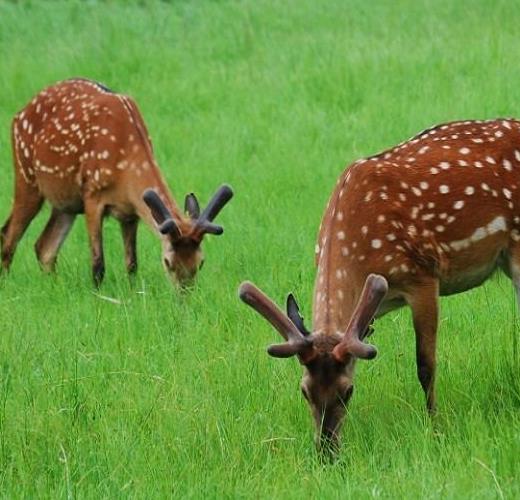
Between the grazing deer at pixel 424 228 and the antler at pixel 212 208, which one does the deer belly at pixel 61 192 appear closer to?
the antler at pixel 212 208

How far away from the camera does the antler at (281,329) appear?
6066mm

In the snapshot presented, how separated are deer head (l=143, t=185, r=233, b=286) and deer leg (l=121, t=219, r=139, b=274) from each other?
0.76 m

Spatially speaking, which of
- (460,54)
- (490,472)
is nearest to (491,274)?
(490,472)

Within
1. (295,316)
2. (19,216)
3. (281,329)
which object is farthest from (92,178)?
(281,329)

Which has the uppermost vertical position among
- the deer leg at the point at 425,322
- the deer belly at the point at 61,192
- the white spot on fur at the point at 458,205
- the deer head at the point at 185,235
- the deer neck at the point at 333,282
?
the white spot on fur at the point at 458,205

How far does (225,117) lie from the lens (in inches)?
528

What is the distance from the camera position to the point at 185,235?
360 inches

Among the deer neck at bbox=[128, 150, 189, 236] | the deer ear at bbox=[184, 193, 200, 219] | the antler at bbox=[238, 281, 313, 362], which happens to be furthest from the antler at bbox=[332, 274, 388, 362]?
the deer neck at bbox=[128, 150, 189, 236]

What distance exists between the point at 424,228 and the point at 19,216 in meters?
4.58

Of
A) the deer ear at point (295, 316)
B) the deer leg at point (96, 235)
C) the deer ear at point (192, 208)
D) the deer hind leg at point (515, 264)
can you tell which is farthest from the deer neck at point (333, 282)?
the deer leg at point (96, 235)

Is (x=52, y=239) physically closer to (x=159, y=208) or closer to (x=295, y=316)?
(x=159, y=208)

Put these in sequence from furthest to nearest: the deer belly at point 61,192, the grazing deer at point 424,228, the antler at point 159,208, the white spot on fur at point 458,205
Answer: the deer belly at point 61,192, the antler at point 159,208, the white spot on fur at point 458,205, the grazing deer at point 424,228

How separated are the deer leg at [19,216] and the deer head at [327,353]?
4.79 metres

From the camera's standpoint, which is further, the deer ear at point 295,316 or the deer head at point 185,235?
the deer head at point 185,235
